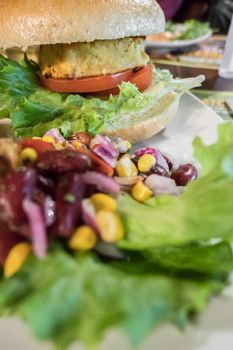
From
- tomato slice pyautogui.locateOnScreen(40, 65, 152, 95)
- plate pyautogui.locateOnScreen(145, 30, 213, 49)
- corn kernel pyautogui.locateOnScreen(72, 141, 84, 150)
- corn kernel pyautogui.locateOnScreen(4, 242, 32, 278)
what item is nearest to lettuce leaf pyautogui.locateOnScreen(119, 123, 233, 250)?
corn kernel pyautogui.locateOnScreen(4, 242, 32, 278)

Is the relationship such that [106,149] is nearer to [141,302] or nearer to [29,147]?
[29,147]

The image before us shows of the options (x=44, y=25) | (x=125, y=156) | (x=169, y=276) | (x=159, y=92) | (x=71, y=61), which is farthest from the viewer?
(x=159, y=92)

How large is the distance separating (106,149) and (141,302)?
1.98ft

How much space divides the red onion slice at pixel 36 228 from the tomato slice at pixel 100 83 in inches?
45.9

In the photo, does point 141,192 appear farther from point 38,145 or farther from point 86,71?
point 86,71

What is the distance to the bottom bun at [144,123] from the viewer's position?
7.16 feet

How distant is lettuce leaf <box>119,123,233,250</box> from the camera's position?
1201 millimetres

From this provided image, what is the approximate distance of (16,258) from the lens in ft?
3.93

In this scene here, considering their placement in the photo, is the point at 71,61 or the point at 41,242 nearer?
the point at 41,242

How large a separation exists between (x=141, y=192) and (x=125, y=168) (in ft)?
0.46

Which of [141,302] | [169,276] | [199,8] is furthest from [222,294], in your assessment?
[199,8]

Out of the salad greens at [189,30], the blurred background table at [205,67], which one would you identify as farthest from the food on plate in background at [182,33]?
the blurred background table at [205,67]

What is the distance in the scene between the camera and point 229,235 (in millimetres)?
1249

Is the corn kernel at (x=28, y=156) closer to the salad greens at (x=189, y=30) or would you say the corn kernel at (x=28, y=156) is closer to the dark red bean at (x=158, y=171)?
the dark red bean at (x=158, y=171)
